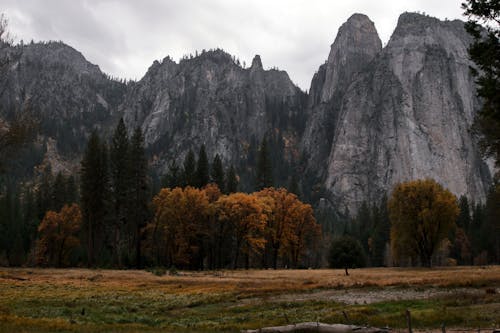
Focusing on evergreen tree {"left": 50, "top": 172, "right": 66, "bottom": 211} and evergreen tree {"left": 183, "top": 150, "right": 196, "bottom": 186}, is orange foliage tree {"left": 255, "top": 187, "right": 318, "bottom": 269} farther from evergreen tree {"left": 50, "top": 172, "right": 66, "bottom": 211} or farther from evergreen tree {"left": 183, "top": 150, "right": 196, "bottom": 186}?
evergreen tree {"left": 50, "top": 172, "right": 66, "bottom": 211}

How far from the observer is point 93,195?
7688 cm

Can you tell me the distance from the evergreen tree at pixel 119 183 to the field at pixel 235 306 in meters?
33.2

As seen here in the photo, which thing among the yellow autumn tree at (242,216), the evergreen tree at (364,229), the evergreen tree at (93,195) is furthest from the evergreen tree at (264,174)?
the evergreen tree at (93,195)

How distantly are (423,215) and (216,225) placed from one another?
29.6 metres

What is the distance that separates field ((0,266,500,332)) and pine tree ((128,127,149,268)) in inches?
1281

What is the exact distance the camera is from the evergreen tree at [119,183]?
76688mm

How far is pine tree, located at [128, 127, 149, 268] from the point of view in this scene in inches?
3002

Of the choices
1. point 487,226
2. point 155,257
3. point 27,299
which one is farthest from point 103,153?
point 487,226

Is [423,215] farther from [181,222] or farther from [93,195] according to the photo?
[93,195]

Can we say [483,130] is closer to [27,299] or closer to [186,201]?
[27,299]

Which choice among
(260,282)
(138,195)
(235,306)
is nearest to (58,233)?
(138,195)

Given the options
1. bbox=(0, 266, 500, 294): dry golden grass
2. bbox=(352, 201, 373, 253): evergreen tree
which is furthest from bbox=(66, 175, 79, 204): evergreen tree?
bbox=(352, 201, 373, 253): evergreen tree

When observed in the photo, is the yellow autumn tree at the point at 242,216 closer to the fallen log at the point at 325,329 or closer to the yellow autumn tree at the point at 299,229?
the yellow autumn tree at the point at 299,229

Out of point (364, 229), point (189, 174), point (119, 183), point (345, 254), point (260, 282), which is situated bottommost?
point (260, 282)
